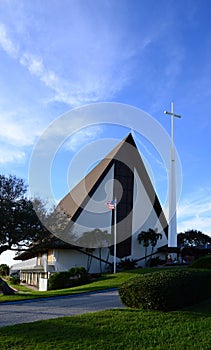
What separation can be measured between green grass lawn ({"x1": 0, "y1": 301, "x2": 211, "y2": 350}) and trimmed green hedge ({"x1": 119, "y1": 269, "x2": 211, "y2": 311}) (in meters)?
0.36

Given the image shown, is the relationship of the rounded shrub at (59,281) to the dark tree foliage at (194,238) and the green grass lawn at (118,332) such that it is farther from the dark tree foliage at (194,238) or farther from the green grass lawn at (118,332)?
the dark tree foliage at (194,238)

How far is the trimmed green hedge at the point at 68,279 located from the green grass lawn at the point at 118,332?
62.2ft

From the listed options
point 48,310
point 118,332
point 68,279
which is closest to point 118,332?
point 118,332

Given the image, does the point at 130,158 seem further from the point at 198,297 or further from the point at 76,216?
the point at 198,297

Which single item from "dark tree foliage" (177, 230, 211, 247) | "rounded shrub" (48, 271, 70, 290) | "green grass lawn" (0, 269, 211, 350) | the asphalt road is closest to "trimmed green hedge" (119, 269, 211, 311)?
"green grass lawn" (0, 269, 211, 350)

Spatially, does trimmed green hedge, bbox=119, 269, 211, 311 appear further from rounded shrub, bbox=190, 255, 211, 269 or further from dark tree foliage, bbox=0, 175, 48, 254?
dark tree foliage, bbox=0, 175, 48, 254

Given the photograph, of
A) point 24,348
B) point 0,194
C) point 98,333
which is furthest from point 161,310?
point 0,194

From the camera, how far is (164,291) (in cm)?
888

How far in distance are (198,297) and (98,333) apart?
397cm

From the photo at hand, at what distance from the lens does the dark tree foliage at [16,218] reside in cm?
1964

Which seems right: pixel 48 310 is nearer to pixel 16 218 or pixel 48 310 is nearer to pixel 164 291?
pixel 164 291

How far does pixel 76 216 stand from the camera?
39281 millimetres

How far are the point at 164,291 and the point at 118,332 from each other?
7.25 ft

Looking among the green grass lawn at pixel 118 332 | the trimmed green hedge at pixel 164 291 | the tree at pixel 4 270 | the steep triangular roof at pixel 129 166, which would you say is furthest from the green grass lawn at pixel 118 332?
the tree at pixel 4 270
